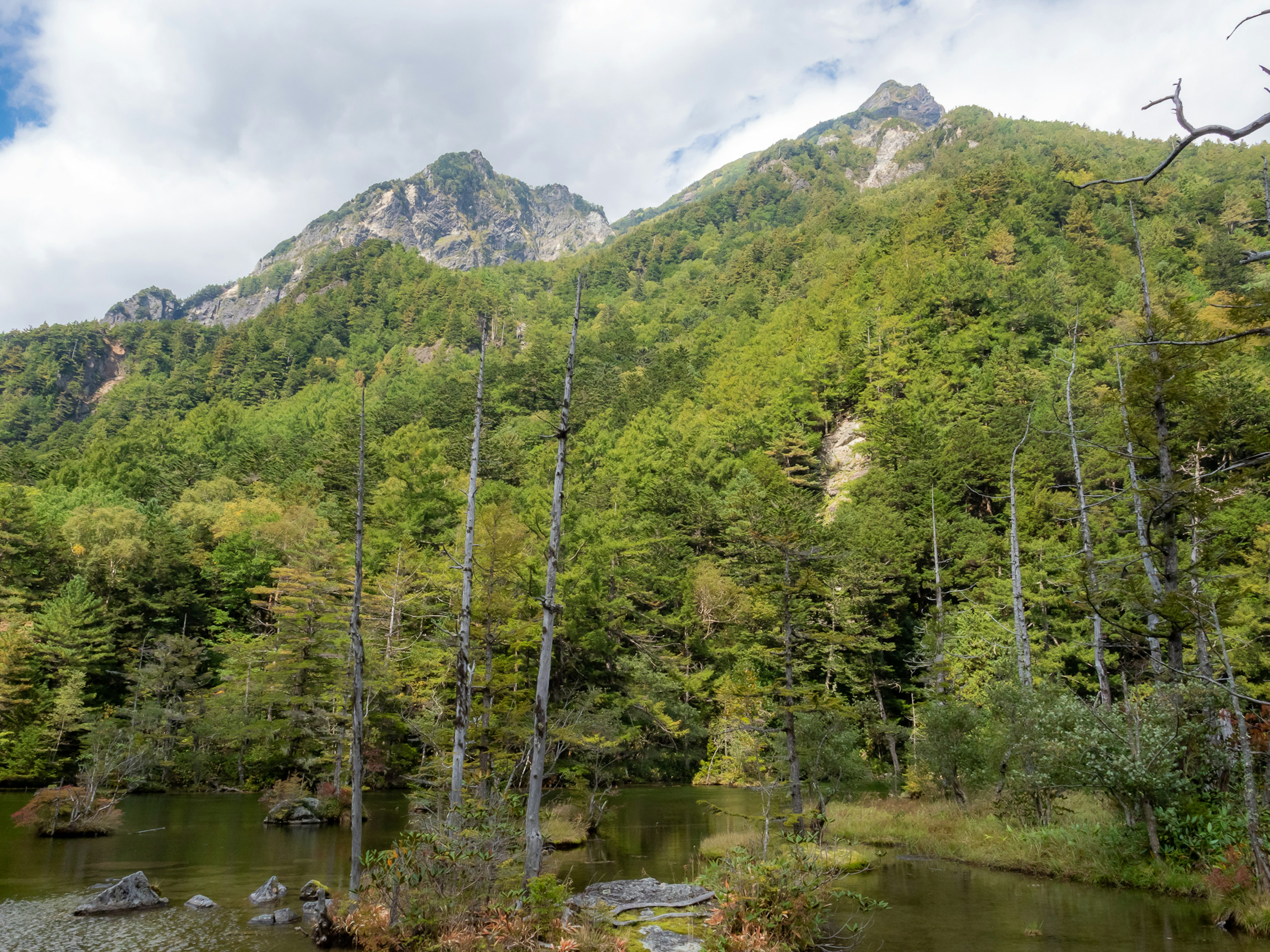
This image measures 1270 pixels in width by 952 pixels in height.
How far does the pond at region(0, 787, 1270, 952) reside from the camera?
1189 centimetres

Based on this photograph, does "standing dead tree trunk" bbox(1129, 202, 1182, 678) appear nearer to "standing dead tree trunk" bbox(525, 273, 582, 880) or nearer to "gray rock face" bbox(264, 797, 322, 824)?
"standing dead tree trunk" bbox(525, 273, 582, 880)

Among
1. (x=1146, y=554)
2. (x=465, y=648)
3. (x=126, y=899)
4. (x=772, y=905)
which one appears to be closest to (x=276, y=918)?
(x=126, y=899)

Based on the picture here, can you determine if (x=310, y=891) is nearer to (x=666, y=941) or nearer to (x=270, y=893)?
(x=270, y=893)

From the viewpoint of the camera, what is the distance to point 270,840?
24.0 meters

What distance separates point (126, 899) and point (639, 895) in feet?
34.5

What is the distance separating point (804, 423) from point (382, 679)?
4499cm

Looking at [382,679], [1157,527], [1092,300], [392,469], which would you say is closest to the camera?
[1157,527]

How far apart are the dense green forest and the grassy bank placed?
0.91m

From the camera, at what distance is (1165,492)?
1466 cm

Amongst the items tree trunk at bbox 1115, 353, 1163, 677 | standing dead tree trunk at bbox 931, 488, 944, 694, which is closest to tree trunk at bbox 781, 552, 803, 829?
tree trunk at bbox 1115, 353, 1163, 677

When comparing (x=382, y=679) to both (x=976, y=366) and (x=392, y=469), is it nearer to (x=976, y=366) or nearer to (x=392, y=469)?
(x=392, y=469)

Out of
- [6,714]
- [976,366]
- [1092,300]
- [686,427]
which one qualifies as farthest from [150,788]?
[1092,300]

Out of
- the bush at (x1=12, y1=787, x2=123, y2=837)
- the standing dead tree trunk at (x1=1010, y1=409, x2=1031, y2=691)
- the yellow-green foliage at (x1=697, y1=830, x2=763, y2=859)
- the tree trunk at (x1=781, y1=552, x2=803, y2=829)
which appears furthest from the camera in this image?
the bush at (x1=12, y1=787, x2=123, y2=837)

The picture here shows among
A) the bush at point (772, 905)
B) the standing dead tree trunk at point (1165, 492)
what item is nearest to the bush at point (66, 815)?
the bush at point (772, 905)
